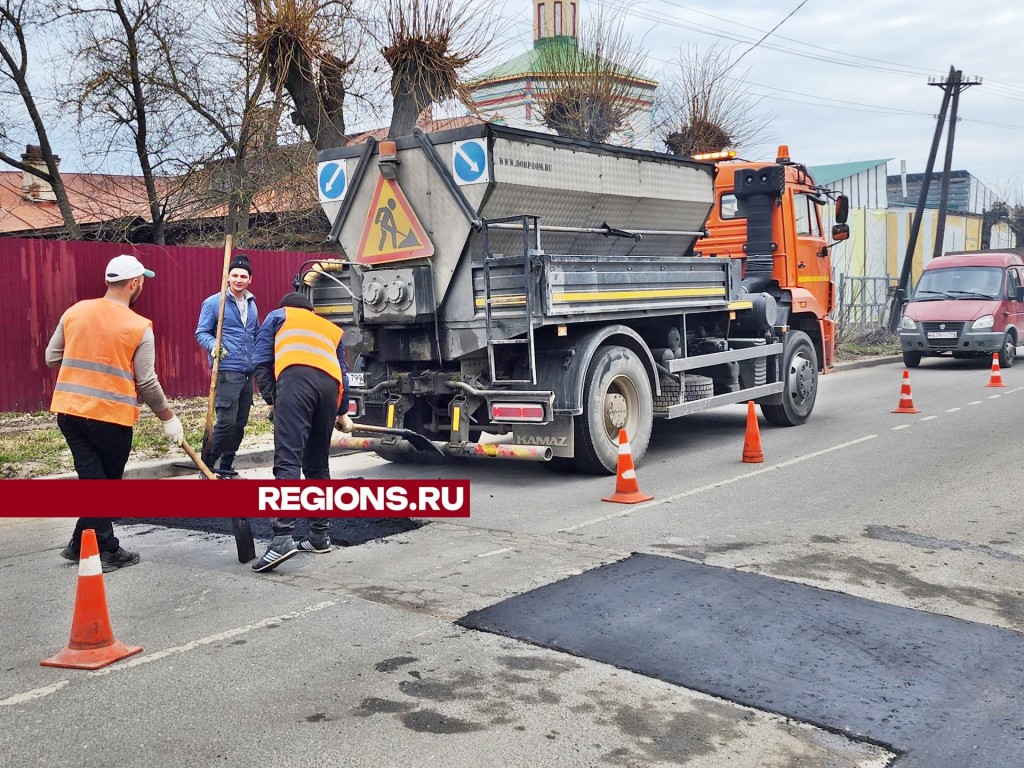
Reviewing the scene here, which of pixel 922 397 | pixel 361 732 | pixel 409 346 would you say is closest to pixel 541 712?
pixel 361 732

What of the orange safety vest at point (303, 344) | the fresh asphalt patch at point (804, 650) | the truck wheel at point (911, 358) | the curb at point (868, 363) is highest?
the orange safety vest at point (303, 344)

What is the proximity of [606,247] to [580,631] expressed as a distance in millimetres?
5396

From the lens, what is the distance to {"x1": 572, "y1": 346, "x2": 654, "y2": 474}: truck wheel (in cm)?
840

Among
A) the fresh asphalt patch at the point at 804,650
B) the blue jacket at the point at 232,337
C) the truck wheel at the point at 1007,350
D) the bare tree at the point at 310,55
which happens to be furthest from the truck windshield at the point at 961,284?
the fresh asphalt patch at the point at 804,650

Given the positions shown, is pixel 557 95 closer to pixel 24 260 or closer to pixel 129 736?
pixel 24 260

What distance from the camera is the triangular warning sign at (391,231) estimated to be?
27.3 feet

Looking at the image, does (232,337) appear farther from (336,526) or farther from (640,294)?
(640,294)

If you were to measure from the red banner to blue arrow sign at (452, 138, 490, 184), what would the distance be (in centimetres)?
239

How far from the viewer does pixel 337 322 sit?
29.8 ft

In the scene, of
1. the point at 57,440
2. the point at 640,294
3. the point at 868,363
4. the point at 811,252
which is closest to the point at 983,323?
the point at 868,363

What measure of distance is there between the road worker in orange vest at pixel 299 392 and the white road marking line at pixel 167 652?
0.89 meters

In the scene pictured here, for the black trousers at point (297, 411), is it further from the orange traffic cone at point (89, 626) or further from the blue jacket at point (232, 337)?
the blue jacket at point (232, 337)

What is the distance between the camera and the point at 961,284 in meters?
20.3

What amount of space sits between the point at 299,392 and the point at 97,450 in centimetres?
122
